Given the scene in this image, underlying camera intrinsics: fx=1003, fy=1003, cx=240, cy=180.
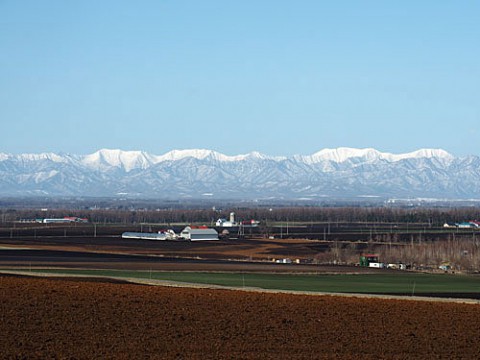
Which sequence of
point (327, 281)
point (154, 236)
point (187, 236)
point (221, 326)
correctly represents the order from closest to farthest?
point (221, 326) < point (327, 281) < point (187, 236) < point (154, 236)

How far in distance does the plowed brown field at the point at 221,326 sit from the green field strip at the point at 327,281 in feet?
38.3

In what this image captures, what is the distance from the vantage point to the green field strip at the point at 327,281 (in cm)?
5662

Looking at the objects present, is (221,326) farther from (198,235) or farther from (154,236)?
(154,236)

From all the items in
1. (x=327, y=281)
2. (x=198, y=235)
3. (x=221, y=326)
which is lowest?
(x=327, y=281)

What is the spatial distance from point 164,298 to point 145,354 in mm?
14166

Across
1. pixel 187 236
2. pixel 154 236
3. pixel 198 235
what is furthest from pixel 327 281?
pixel 154 236

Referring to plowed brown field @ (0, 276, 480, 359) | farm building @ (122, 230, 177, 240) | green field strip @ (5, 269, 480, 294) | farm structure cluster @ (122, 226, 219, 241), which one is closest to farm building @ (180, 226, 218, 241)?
farm structure cluster @ (122, 226, 219, 241)

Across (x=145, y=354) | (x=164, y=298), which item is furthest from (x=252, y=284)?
(x=145, y=354)

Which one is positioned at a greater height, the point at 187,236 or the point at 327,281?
the point at 187,236

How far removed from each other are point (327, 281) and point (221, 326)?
97.3 ft

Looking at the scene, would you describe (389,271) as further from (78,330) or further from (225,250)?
(78,330)

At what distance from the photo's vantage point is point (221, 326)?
34.2 metres

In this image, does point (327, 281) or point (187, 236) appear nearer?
point (327, 281)

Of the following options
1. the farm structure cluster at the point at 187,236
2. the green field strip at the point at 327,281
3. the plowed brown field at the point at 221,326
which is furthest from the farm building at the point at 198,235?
the plowed brown field at the point at 221,326
